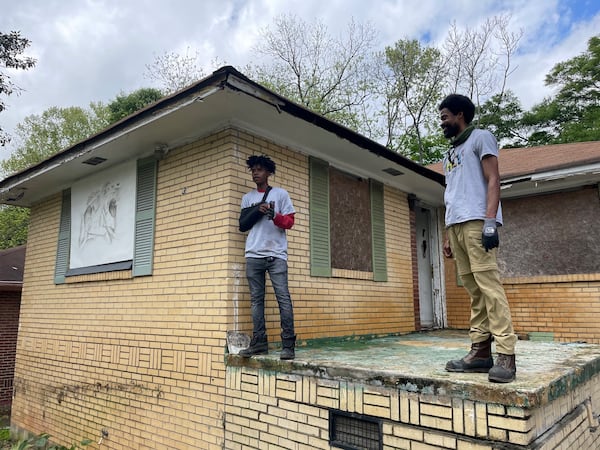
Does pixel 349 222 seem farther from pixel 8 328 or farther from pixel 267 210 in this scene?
pixel 8 328

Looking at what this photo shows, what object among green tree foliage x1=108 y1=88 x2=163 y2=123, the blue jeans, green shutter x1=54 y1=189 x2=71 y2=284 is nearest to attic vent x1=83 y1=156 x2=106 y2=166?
green shutter x1=54 y1=189 x2=71 y2=284

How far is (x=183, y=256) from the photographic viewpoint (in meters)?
4.79

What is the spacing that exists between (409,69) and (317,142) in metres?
21.9

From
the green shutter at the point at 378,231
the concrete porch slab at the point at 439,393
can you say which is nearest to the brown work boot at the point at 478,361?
the concrete porch slab at the point at 439,393

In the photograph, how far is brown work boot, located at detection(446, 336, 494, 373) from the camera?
3.02 meters

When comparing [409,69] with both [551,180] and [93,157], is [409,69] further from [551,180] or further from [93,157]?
[93,157]

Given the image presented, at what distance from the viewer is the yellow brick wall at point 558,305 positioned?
20.9 feet

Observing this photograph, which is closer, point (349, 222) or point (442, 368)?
point (442, 368)

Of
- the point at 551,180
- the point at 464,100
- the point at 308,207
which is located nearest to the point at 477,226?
the point at 464,100

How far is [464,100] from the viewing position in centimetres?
309

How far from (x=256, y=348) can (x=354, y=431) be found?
1.16 metres

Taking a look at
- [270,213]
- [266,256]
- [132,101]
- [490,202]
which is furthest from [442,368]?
[132,101]

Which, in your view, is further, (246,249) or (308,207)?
(308,207)

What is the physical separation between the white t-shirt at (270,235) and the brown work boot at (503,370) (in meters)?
1.97
